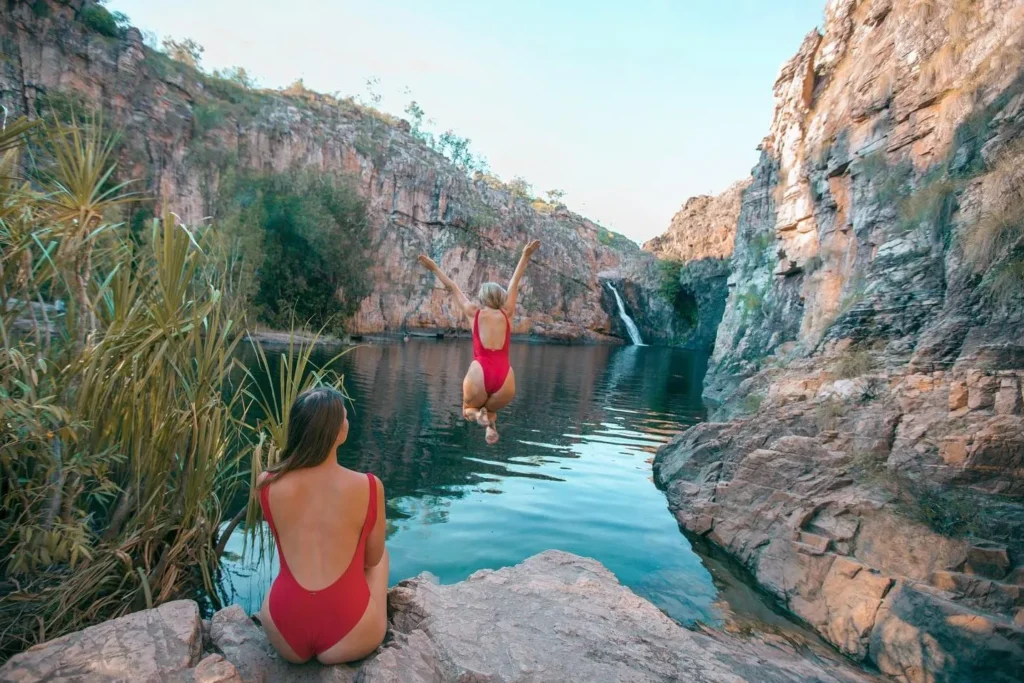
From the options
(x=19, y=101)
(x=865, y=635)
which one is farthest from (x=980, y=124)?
(x=19, y=101)

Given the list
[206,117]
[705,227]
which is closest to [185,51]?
[206,117]

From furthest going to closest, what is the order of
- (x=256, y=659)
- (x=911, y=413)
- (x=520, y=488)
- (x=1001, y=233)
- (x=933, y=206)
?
(x=933, y=206) → (x=520, y=488) → (x=1001, y=233) → (x=911, y=413) → (x=256, y=659)

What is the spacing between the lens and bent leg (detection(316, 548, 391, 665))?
2.80 meters

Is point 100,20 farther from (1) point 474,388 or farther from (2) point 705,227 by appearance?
(2) point 705,227

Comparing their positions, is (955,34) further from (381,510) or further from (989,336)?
(381,510)

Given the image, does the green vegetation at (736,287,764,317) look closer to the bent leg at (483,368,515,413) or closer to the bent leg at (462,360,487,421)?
the bent leg at (483,368,515,413)

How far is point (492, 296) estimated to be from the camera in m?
4.88

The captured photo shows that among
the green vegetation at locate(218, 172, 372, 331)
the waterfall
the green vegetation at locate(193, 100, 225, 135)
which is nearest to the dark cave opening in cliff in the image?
the waterfall

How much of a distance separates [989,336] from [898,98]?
9.06m

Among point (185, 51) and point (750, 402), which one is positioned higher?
point (185, 51)

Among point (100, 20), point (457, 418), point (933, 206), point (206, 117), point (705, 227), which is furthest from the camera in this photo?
point (705, 227)

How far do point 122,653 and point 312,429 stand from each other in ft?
3.79

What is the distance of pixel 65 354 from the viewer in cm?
364

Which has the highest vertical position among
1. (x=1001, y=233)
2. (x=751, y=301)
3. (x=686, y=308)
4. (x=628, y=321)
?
(x=686, y=308)
